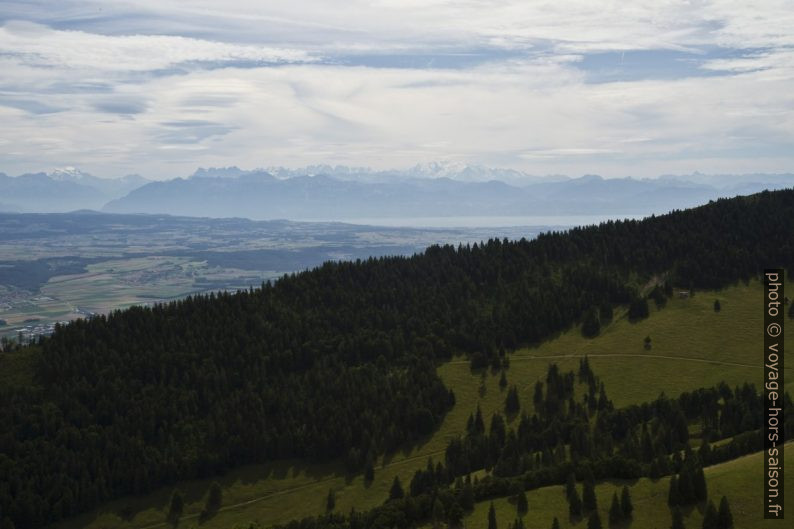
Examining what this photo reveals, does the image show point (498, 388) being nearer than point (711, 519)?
No

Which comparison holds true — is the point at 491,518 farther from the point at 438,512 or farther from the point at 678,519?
the point at 678,519

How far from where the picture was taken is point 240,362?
19300cm

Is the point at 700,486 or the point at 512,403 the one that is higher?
the point at 700,486

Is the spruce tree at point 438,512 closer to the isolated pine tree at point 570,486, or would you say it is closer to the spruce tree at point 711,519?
the isolated pine tree at point 570,486

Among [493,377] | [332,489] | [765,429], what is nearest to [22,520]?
[332,489]

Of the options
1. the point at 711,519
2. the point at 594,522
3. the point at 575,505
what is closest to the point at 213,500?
the point at 575,505

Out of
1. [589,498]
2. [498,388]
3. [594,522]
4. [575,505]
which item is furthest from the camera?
[498,388]

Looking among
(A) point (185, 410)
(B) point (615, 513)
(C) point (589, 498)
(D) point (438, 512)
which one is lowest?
(A) point (185, 410)

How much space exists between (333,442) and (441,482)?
33.7 meters

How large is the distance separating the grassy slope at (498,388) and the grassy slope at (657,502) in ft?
143

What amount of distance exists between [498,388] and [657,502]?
84.4 m

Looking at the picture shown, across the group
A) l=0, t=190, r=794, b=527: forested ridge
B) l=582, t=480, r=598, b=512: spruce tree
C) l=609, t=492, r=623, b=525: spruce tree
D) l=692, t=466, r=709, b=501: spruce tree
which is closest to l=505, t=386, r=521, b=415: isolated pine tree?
l=0, t=190, r=794, b=527: forested ridge

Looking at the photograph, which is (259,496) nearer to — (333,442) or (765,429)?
(333,442)

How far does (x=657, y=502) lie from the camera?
94.8 metres
